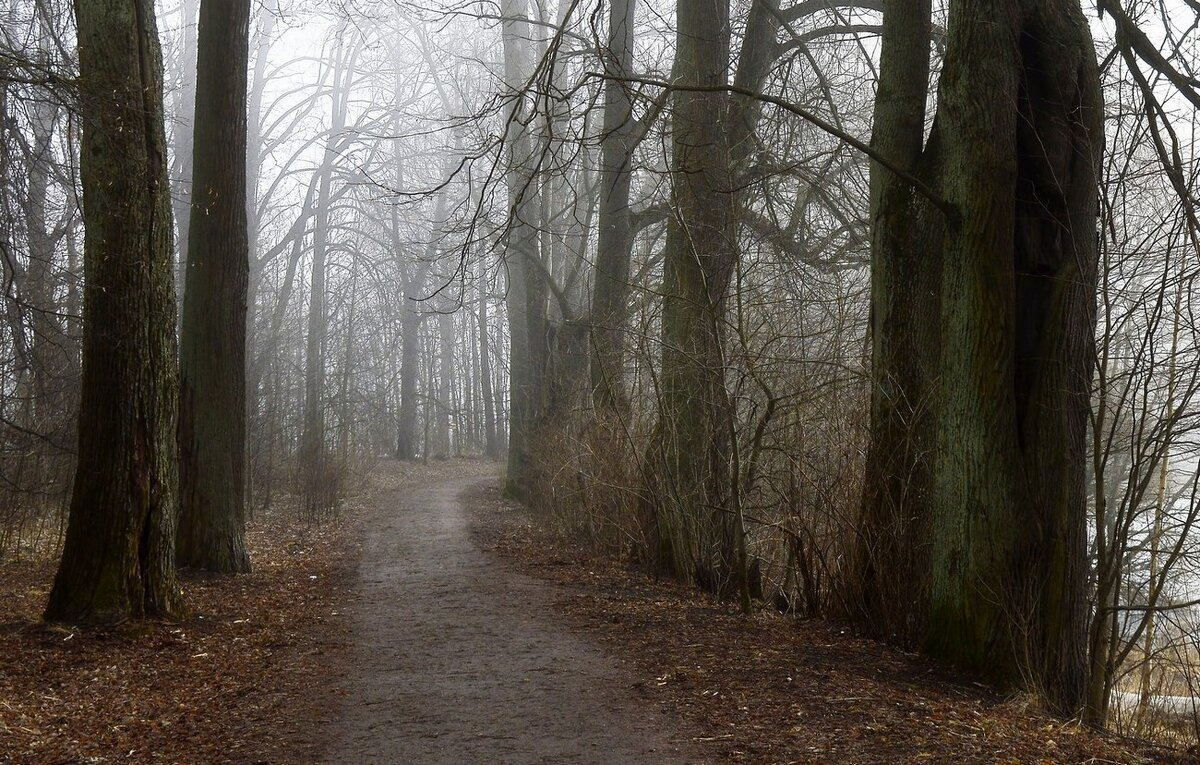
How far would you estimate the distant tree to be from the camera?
10.1 m

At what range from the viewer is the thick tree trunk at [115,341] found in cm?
711

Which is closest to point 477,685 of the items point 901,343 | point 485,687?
point 485,687

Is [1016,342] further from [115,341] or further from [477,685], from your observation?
[115,341]

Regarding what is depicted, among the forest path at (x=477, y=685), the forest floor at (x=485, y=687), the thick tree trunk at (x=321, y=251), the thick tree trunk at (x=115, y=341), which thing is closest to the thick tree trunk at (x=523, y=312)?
the thick tree trunk at (x=321, y=251)

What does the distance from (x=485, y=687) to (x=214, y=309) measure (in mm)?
5688

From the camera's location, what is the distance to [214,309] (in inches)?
401

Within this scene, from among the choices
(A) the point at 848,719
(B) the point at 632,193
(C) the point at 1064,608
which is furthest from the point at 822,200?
(B) the point at 632,193

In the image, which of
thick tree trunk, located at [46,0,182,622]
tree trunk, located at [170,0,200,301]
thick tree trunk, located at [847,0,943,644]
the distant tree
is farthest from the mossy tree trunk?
tree trunk, located at [170,0,200,301]

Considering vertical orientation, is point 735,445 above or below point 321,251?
below

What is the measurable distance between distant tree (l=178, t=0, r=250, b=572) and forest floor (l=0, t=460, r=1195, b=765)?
0.70 meters

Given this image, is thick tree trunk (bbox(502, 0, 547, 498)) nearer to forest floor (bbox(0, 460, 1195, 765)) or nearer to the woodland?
the woodland

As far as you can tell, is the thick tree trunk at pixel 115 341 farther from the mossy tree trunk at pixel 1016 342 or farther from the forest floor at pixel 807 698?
the mossy tree trunk at pixel 1016 342

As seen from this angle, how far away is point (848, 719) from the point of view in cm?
521

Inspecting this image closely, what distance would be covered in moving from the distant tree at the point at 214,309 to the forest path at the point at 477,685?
1.68 metres
